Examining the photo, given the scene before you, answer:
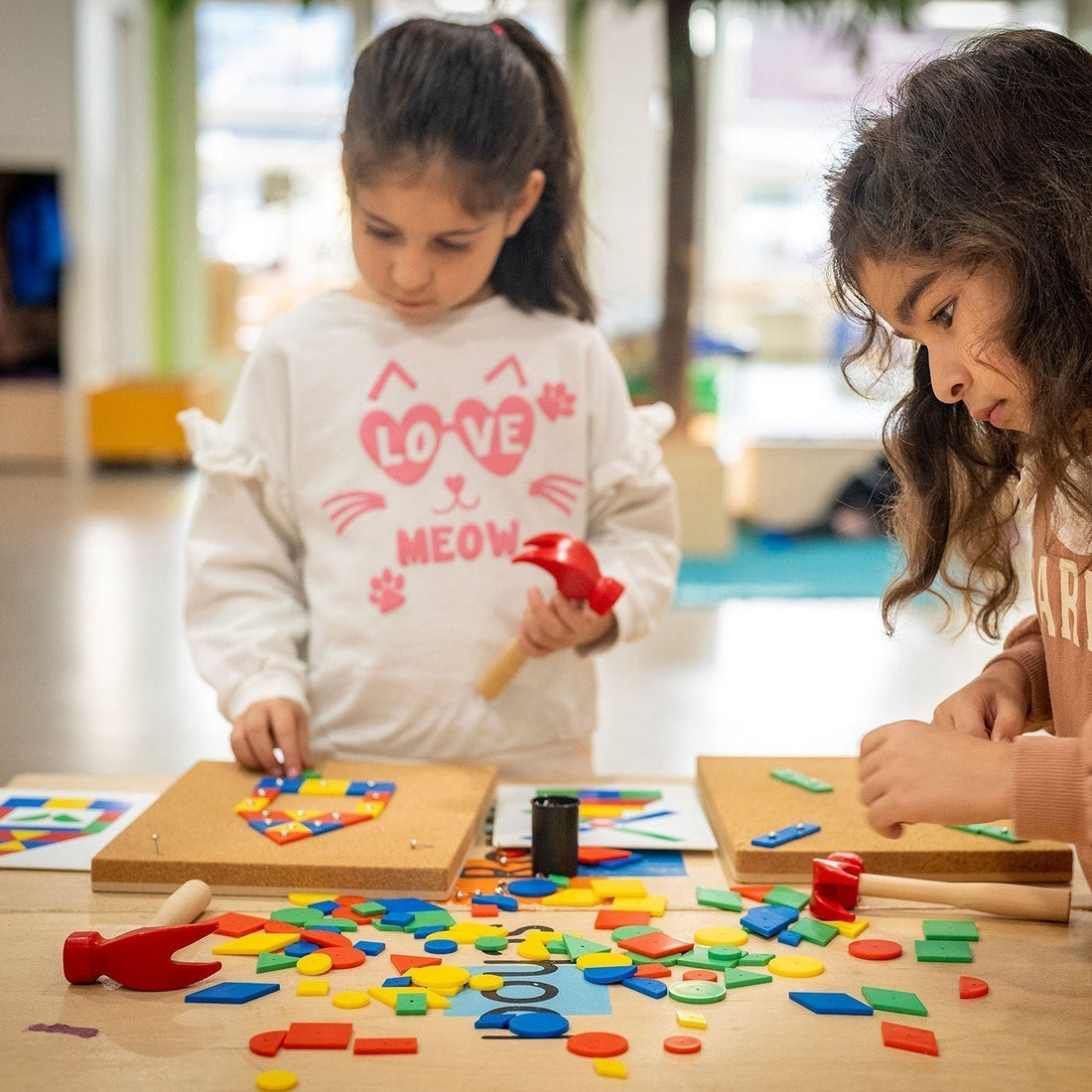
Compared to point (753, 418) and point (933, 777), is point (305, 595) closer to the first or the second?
point (933, 777)

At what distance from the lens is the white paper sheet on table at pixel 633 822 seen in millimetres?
1173

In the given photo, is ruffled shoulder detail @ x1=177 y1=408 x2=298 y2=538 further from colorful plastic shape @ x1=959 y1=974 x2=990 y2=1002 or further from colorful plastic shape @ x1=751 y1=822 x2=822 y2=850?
colorful plastic shape @ x1=959 y1=974 x2=990 y2=1002

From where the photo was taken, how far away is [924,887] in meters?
1.04

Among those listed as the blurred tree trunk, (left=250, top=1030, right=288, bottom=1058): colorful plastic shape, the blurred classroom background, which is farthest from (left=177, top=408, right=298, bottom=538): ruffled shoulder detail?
the blurred tree trunk

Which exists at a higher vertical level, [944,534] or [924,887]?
[944,534]

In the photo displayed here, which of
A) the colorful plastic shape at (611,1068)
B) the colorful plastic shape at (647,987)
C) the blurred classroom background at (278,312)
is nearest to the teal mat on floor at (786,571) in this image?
the blurred classroom background at (278,312)

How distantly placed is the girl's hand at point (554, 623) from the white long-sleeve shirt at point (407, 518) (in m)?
0.07

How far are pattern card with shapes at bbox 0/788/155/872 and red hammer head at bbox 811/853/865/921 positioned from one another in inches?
22.4

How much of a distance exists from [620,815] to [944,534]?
372mm

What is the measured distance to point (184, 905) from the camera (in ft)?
3.20

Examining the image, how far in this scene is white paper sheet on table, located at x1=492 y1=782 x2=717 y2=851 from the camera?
1.17 meters

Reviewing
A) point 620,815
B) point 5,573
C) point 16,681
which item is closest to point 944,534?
point 620,815

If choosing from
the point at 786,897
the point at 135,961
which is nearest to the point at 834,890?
the point at 786,897

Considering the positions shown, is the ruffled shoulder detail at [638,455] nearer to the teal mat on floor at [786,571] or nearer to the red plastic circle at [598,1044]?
the red plastic circle at [598,1044]
